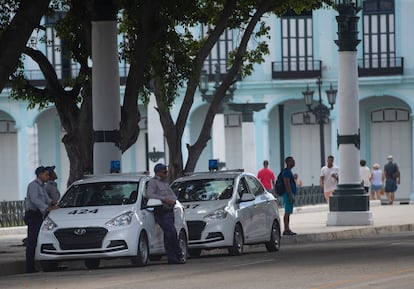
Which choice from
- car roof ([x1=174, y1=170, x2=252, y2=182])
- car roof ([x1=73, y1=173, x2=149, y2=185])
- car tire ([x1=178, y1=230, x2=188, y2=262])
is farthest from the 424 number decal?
car roof ([x1=174, y1=170, x2=252, y2=182])

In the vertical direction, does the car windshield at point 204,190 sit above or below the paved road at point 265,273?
above

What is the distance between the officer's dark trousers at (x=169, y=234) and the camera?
2300 cm

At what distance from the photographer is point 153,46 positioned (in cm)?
3119

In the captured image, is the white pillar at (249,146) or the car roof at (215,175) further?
the white pillar at (249,146)

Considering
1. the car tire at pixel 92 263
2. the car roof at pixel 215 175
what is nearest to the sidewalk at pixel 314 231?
the car tire at pixel 92 263

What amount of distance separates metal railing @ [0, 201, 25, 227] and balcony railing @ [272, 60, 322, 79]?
27241 millimetres

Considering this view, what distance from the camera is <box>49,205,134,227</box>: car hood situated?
2230cm

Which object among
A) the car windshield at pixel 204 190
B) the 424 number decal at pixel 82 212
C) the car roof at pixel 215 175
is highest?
the car roof at pixel 215 175

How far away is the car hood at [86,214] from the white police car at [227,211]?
2445mm

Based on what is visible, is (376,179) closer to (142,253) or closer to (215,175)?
(215,175)

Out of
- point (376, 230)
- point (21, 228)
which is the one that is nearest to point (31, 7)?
point (376, 230)

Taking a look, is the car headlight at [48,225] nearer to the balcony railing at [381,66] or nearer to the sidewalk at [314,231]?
the sidewalk at [314,231]

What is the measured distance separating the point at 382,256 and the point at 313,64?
44.7 metres

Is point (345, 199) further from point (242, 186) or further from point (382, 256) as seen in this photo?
point (382, 256)
